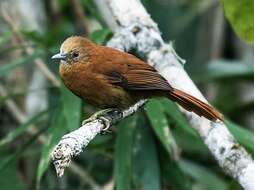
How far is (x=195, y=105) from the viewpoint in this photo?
10.4 ft

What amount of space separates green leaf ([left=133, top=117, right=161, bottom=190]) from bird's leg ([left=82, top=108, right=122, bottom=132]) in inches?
25.8

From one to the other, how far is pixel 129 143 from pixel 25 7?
194cm

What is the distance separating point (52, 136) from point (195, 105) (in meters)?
0.88

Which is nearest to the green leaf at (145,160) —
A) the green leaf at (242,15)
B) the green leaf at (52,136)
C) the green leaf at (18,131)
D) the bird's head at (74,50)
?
the green leaf at (52,136)

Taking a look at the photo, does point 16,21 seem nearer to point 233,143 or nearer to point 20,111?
point 20,111

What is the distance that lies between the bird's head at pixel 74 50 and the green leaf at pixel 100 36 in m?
0.42

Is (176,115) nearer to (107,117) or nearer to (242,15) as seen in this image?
(107,117)

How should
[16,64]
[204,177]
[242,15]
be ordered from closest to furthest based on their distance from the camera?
1. [242,15]
2. [16,64]
3. [204,177]

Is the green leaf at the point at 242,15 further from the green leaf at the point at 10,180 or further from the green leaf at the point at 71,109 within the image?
the green leaf at the point at 10,180

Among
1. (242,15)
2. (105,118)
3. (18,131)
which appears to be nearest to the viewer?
(242,15)

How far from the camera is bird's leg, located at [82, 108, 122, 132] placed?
10.1ft

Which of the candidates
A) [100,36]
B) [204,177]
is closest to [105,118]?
[100,36]

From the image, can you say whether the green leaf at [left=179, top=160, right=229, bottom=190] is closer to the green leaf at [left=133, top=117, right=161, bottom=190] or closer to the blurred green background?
the blurred green background

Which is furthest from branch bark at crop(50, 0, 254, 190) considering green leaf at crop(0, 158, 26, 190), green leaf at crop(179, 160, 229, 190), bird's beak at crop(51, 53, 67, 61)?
green leaf at crop(179, 160, 229, 190)
